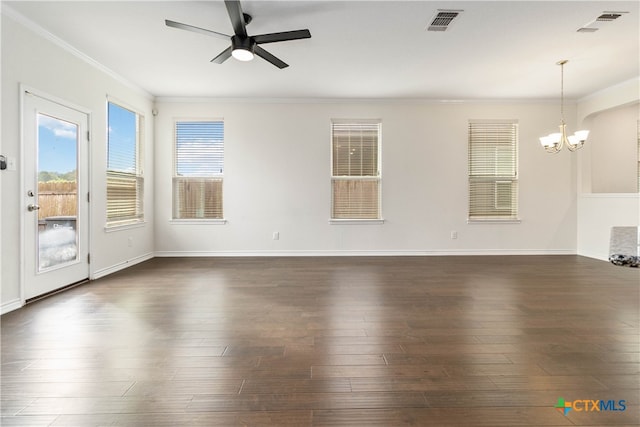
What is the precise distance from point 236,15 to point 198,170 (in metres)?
3.57

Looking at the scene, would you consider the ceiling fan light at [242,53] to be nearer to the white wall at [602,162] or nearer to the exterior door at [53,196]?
the exterior door at [53,196]

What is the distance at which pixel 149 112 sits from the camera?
5504 millimetres

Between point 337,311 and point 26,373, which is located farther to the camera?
point 337,311

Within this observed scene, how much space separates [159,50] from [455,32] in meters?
3.38

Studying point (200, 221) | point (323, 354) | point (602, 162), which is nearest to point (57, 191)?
point (200, 221)

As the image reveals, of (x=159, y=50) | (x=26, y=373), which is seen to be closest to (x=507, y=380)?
(x=26, y=373)

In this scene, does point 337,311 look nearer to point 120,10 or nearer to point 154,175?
point 120,10

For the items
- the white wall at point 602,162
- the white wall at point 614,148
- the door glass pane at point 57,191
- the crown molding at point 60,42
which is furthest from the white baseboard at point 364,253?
the crown molding at point 60,42

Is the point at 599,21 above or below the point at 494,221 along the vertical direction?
above

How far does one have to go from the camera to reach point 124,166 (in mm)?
4898

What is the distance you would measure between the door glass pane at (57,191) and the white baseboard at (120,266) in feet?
1.36

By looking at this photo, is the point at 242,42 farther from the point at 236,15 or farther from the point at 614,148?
the point at 614,148

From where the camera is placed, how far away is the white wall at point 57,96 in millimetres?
2947

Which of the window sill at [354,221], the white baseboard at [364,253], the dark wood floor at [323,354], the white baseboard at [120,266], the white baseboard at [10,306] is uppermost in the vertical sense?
the window sill at [354,221]
